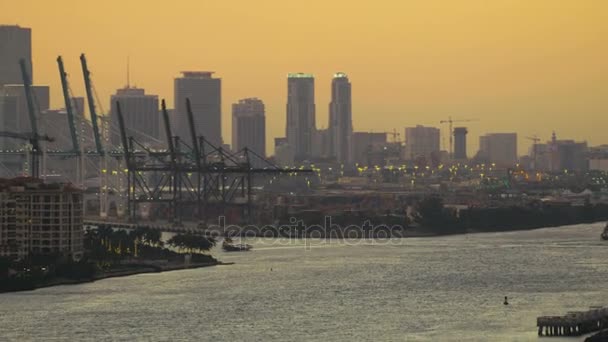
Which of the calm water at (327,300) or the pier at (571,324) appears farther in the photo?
the calm water at (327,300)

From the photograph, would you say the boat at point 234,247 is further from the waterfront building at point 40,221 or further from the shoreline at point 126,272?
the waterfront building at point 40,221

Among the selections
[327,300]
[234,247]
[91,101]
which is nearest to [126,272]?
[327,300]

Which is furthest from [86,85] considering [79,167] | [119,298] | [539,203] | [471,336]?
[471,336]

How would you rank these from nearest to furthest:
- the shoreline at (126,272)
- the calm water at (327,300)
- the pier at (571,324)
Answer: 1. the pier at (571,324)
2. the calm water at (327,300)
3. the shoreline at (126,272)

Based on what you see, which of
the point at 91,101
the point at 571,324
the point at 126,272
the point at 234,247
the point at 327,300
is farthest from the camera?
the point at 91,101

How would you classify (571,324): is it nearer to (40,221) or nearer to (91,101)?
(40,221)

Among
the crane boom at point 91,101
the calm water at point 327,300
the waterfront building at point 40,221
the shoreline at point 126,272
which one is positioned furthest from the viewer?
the crane boom at point 91,101

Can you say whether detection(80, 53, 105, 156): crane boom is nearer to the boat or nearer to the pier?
the boat

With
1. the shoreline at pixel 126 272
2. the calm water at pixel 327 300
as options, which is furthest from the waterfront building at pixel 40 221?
the calm water at pixel 327 300
